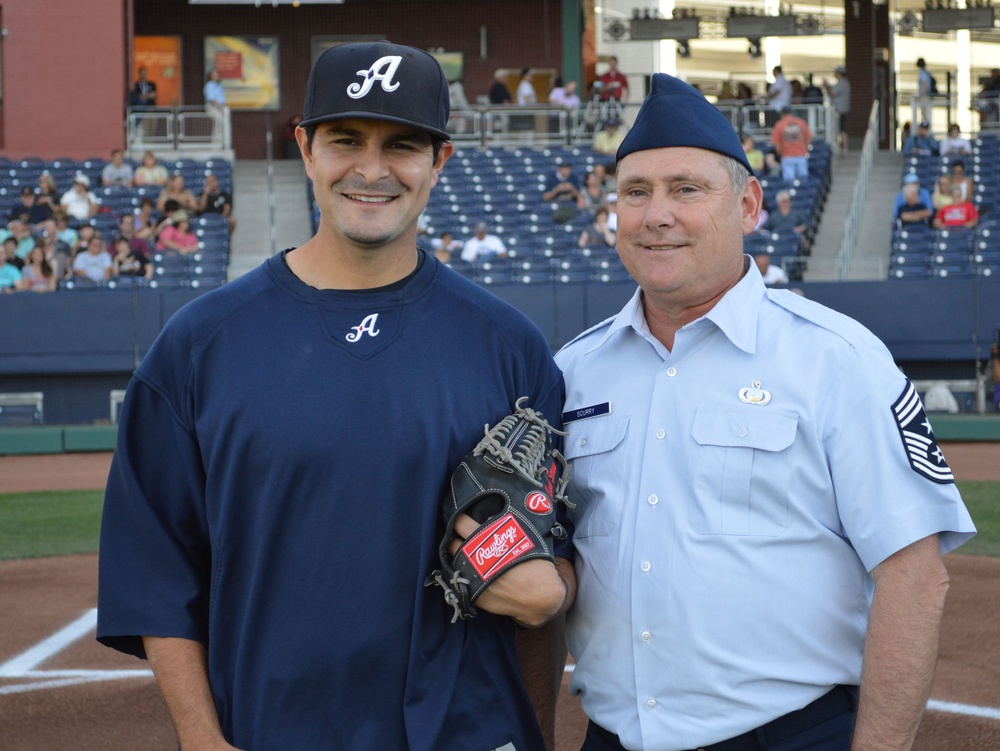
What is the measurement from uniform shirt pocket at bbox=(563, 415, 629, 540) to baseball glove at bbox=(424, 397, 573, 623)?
23 centimetres

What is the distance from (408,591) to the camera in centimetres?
240

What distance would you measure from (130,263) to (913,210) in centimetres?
1086

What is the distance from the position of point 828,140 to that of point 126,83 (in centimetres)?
1345

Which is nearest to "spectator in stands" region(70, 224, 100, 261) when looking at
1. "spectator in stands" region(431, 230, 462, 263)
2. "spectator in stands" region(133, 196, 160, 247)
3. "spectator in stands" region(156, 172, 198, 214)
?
"spectator in stands" region(133, 196, 160, 247)

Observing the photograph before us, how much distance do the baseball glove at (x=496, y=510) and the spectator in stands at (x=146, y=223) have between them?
16.1 m

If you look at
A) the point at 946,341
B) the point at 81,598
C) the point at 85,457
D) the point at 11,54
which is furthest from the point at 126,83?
the point at 81,598

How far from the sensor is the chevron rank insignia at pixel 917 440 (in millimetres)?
2449

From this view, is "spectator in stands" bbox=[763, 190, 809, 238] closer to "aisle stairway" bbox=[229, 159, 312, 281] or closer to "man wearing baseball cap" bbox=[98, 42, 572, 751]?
"aisle stairway" bbox=[229, 159, 312, 281]

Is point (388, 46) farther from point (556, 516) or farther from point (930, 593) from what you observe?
point (930, 593)

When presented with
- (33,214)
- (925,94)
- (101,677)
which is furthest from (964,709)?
(925,94)

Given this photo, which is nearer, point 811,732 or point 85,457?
point 811,732

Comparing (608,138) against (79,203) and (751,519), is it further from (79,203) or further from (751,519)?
(751,519)

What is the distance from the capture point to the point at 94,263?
16.8m

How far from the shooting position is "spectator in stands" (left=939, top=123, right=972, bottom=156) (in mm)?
20438
